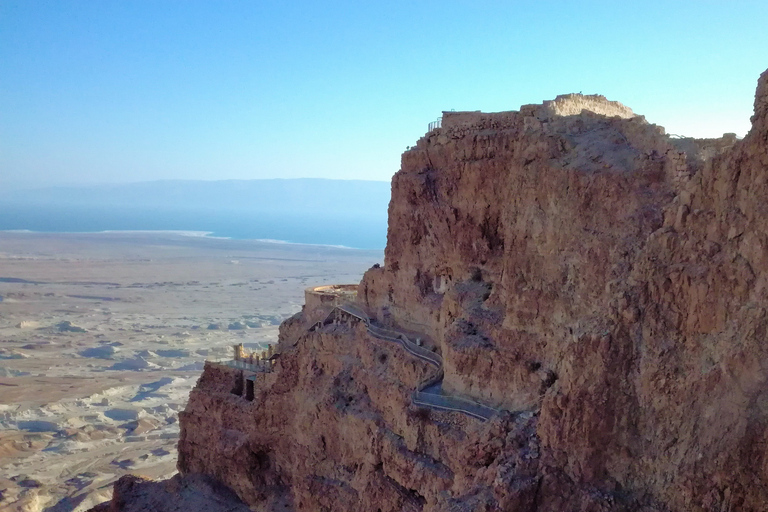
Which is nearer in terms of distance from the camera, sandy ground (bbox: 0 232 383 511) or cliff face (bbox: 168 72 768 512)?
cliff face (bbox: 168 72 768 512)

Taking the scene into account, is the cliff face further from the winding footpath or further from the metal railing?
the metal railing

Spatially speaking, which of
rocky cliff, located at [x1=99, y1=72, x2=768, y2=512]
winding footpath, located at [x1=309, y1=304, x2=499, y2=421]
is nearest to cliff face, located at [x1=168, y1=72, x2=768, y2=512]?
rocky cliff, located at [x1=99, y1=72, x2=768, y2=512]

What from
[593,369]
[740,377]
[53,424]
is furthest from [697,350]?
[53,424]

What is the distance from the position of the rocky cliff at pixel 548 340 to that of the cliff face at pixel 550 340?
0.16ft

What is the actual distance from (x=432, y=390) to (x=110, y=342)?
2510 inches

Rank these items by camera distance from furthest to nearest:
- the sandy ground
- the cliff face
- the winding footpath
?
1. the sandy ground
2. the winding footpath
3. the cliff face

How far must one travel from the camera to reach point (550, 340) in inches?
668

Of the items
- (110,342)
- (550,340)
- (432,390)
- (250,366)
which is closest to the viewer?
(550,340)

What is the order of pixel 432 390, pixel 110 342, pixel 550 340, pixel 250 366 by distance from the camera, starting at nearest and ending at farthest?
pixel 550 340 → pixel 432 390 → pixel 250 366 → pixel 110 342

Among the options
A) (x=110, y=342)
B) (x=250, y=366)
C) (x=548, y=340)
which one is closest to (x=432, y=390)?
(x=548, y=340)

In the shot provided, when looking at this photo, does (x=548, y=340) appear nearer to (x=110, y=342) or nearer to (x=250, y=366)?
(x=250, y=366)

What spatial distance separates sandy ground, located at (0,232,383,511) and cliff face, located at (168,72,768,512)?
2004 cm

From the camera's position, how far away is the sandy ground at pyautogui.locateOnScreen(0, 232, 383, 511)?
43.2m

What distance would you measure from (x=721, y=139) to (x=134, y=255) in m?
155
